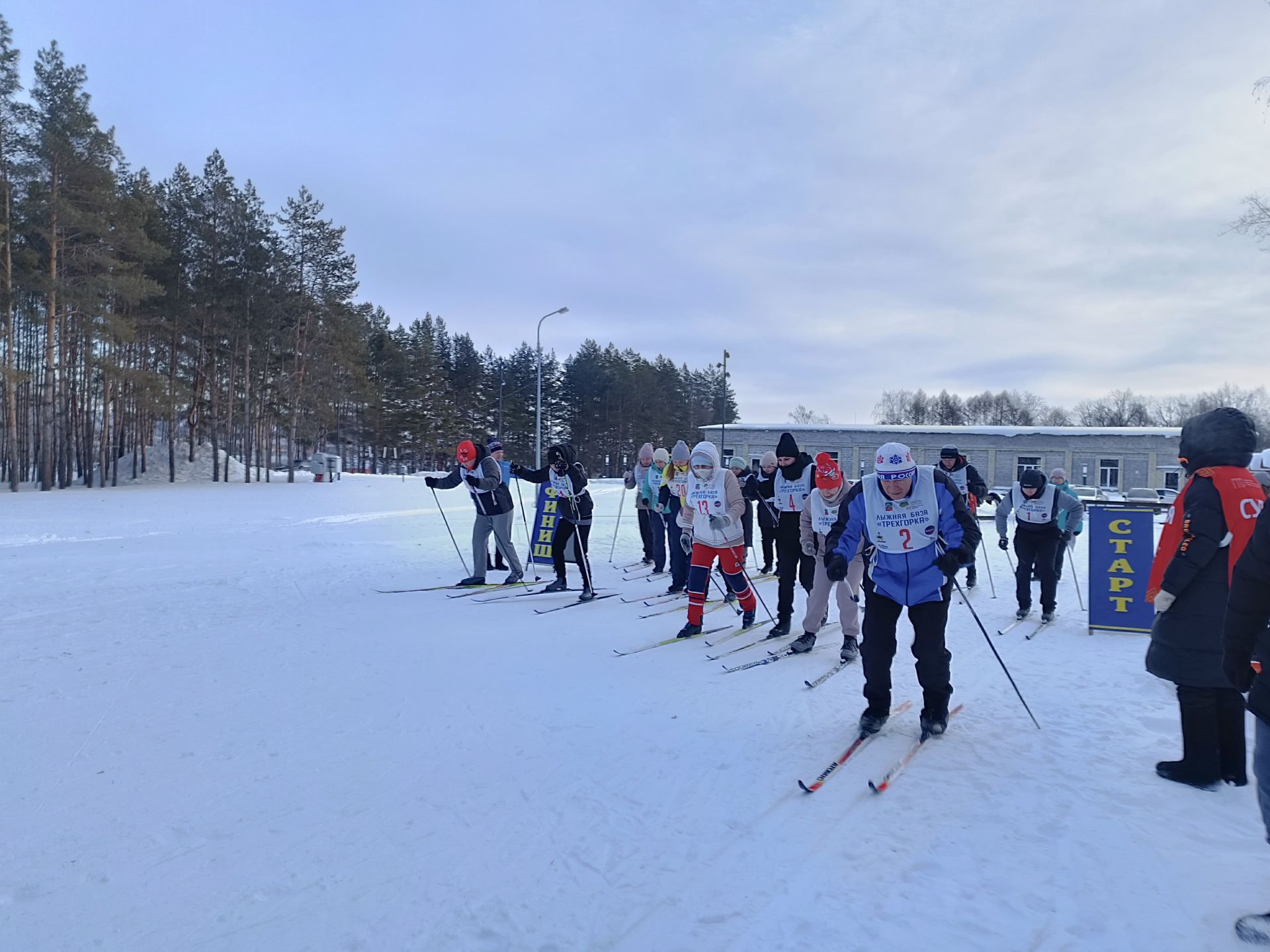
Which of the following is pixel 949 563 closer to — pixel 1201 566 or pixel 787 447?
pixel 1201 566

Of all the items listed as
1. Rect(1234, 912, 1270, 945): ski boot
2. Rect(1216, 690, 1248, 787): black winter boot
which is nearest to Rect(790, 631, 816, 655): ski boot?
Rect(1216, 690, 1248, 787): black winter boot

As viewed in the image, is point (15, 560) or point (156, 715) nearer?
point (156, 715)

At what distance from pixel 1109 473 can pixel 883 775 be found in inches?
1880

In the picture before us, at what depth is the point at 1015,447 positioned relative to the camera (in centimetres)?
4512

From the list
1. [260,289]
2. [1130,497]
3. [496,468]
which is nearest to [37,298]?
[260,289]

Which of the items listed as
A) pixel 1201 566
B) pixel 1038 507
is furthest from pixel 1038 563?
pixel 1201 566

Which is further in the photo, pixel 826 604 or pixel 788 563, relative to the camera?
pixel 788 563

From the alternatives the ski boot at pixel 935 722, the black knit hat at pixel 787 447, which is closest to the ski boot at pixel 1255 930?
the ski boot at pixel 935 722

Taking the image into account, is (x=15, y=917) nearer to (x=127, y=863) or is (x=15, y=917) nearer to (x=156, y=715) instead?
(x=127, y=863)

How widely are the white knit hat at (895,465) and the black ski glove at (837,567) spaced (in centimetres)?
58

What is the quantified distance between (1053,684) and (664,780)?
141 inches

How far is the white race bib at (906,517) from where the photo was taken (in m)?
4.43

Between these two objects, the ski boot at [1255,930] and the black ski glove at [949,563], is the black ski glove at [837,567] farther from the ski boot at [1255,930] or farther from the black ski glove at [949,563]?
the ski boot at [1255,930]

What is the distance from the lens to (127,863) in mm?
2982
